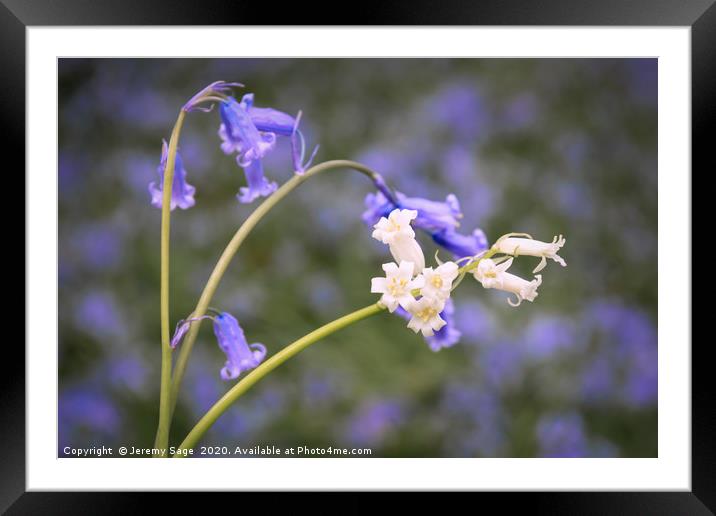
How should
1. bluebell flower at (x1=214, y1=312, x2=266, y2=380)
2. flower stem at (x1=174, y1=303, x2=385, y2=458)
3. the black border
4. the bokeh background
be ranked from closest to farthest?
flower stem at (x1=174, y1=303, x2=385, y2=458) → bluebell flower at (x1=214, y1=312, x2=266, y2=380) → the black border → the bokeh background

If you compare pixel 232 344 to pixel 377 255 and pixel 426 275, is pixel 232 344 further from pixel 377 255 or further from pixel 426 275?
pixel 377 255

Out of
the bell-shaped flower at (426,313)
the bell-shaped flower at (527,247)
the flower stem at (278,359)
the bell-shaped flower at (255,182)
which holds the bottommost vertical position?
the flower stem at (278,359)

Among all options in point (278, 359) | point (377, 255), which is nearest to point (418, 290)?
point (278, 359)

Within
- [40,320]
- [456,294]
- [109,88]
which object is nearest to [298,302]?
[456,294]

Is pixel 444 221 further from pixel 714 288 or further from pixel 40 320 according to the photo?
pixel 40 320

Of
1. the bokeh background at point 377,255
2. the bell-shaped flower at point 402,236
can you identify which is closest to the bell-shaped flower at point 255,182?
the bell-shaped flower at point 402,236

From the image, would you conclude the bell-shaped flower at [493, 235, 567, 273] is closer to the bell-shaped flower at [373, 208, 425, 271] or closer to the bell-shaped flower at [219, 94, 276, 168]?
the bell-shaped flower at [373, 208, 425, 271]

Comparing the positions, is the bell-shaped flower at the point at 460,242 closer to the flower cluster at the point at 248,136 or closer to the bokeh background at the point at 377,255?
the flower cluster at the point at 248,136

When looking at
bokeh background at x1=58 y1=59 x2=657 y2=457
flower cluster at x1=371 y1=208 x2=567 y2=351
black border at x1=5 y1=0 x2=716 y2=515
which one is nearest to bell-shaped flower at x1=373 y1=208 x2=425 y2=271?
flower cluster at x1=371 y1=208 x2=567 y2=351
